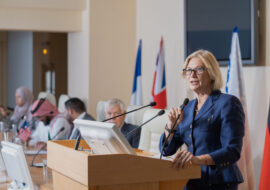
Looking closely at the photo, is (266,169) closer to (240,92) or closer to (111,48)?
(240,92)

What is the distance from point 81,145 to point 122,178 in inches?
28.0

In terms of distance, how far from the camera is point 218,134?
265 cm

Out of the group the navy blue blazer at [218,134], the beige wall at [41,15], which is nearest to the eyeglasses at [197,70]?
the navy blue blazer at [218,134]

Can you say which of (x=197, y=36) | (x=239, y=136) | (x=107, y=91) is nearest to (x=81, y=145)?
(x=239, y=136)

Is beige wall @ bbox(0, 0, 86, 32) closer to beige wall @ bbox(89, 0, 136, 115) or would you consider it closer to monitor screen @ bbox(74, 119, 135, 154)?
beige wall @ bbox(89, 0, 136, 115)

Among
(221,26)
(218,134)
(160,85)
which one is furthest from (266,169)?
(160,85)

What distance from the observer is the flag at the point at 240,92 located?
14.3 ft

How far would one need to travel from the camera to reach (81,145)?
9.62 ft

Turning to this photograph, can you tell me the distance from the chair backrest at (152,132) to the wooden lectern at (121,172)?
2125 mm

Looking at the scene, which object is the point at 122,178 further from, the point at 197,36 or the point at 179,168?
the point at 197,36

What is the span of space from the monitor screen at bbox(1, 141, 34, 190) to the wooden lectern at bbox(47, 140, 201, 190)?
0.70 metres

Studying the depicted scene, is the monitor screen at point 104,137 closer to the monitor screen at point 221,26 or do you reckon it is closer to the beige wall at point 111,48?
the monitor screen at point 221,26

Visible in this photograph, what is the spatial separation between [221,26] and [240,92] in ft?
3.35

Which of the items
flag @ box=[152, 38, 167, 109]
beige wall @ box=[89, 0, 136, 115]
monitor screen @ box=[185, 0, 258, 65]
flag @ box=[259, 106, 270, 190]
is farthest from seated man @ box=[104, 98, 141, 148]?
beige wall @ box=[89, 0, 136, 115]
